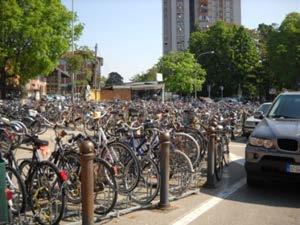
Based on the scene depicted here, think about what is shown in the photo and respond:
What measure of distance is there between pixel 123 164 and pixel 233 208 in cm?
170

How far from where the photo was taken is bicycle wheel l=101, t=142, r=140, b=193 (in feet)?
24.4

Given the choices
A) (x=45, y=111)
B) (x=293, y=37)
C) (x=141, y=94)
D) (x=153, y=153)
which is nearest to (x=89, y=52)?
(x=141, y=94)

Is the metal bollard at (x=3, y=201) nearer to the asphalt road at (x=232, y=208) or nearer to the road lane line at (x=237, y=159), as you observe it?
the asphalt road at (x=232, y=208)

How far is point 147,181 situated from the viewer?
24.7ft

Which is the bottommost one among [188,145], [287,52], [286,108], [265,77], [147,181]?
[147,181]

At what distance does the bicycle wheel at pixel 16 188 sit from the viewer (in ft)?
19.5

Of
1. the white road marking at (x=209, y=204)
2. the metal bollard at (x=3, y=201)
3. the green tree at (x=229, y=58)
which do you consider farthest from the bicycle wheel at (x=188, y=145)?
the green tree at (x=229, y=58)

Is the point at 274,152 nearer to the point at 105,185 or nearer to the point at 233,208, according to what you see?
the point at 233,208

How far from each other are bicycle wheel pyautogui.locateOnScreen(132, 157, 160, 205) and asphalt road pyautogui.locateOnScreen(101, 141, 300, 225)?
356 millimetres

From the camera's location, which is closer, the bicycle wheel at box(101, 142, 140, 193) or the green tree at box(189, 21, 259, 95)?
the bicycle wheel at box(101, 142, 140, 193)

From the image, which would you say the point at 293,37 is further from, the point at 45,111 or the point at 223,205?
the point at 223,205

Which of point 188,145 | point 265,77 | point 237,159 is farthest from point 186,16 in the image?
point 188,145

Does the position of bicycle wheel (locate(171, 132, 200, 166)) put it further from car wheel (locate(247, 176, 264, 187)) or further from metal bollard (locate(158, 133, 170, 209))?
metal bollard (locate(158, 133, 170, 209))

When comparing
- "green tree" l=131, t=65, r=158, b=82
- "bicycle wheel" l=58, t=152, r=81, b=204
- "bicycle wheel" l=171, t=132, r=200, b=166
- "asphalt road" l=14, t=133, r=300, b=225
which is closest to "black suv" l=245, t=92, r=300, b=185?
"asphalt road" l=14, t=133, r=300, b=225
